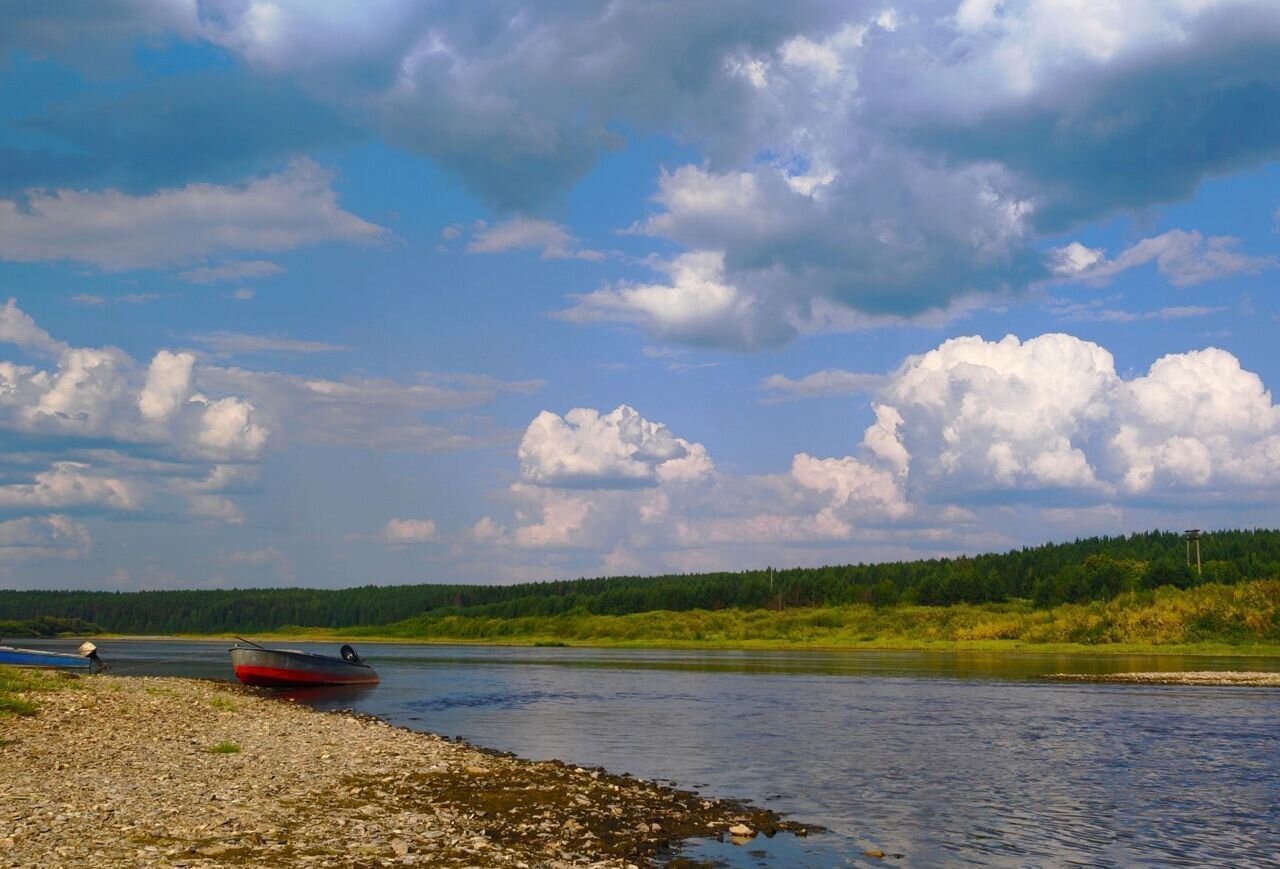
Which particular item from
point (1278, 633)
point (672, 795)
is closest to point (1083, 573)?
point (1278, 633)

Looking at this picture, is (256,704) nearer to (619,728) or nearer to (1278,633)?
(619,728)

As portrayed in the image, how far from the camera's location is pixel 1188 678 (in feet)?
286

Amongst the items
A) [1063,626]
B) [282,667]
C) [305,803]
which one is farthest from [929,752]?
[1063,626]

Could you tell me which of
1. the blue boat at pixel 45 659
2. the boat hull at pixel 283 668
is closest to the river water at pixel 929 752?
the boat hull at pixel 283 668

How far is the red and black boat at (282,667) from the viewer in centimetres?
7756

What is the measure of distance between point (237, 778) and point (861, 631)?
165 metres

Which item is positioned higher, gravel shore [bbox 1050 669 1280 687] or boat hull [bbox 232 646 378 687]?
boat hull [bbox 232 646 378 687]

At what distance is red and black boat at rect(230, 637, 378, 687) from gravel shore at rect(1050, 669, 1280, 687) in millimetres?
57222

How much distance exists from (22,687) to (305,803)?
2723cm

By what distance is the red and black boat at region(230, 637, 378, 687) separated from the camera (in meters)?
77.6

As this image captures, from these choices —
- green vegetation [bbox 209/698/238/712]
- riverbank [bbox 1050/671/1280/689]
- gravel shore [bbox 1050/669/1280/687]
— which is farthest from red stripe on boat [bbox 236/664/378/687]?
gravel shore [bbox 1050/669/1280/687]

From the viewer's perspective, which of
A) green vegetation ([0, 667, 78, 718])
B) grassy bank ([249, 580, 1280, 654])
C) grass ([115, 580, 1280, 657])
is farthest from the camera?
grassy bank ([249, 580, 1280, 654])

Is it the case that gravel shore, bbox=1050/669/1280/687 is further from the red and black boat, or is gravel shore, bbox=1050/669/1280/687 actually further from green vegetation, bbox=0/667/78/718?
green vegetation, bbox=0/667/78/718

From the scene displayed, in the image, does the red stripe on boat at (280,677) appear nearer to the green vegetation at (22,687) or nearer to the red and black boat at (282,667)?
the red and black boat at (282,667)
